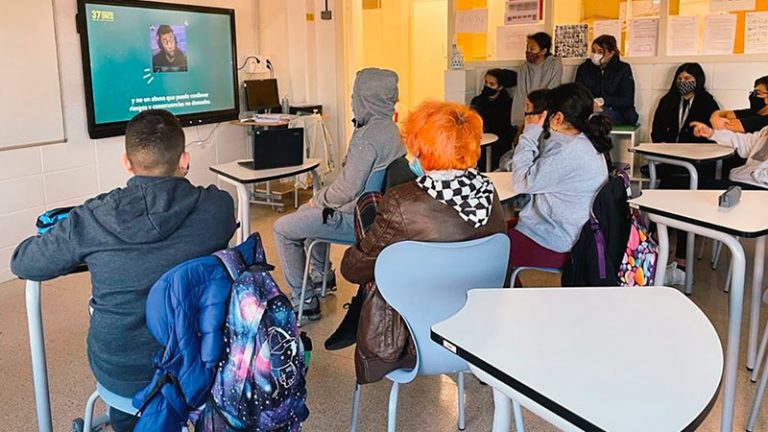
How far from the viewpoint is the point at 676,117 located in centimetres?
518

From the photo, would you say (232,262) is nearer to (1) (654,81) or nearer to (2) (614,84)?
(2) (614,84)

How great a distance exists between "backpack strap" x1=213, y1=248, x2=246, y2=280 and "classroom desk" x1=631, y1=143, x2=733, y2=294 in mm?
2875

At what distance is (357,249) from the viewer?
2139 mm

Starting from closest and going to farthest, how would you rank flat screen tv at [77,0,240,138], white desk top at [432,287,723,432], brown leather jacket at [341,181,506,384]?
white desk top at [432,287,723,432]
brown leather jacket at [341,181,506,384]
flat screen tv at [77,0,240,138]

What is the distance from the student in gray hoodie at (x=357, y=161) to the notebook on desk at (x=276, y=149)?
13.8 inches

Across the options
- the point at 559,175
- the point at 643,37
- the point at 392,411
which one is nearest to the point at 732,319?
the point at 559,175

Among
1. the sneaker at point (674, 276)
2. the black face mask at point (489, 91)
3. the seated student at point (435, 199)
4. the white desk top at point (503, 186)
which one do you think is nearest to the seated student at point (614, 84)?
the black face mask at point (489, 91)

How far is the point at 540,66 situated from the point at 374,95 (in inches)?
116

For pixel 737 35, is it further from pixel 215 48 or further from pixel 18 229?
pixel 18 229

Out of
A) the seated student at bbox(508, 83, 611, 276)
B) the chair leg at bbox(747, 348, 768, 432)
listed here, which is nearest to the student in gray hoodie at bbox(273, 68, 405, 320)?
the seated student at bbox(508, 83, 611, 276)

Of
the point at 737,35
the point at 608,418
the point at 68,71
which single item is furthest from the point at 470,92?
the point at 608,418

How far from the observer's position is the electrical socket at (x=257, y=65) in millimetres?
5957

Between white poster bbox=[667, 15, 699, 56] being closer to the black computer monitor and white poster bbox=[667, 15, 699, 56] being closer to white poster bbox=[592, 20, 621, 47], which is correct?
white poster bbox=[592, 20, 621, 47]

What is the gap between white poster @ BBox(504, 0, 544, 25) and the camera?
A: 5.88 meters
